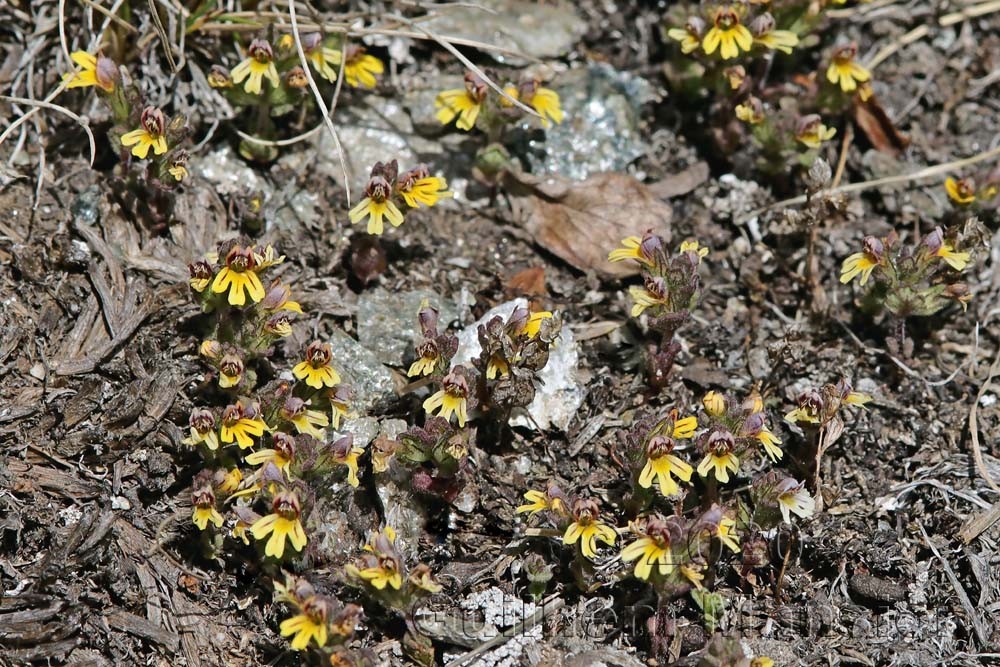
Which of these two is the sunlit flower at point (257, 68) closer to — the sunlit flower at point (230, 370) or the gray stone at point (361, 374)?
the gray stone at point (361, 374)

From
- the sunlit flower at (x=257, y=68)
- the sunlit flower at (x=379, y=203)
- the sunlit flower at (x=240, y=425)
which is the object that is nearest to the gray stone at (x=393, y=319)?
the sunlit flower at (x=379, y=203)

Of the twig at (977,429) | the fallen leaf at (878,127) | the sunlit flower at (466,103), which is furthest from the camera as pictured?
the fallen leaf at (878,127)

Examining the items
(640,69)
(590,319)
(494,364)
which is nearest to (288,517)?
(494,364)

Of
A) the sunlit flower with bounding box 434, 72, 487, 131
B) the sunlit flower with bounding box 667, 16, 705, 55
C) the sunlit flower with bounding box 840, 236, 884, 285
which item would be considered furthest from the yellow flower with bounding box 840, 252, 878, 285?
the sunlit flower with bounding box 434, 72, 487, 131

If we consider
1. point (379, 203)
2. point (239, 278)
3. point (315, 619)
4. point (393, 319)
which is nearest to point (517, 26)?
point (379, 203)

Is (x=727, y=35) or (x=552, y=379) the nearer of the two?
(x=552, y=379)

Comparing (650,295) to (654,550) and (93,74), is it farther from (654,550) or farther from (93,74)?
(93,74)

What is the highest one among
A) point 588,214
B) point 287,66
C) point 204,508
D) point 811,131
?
point 287,66
